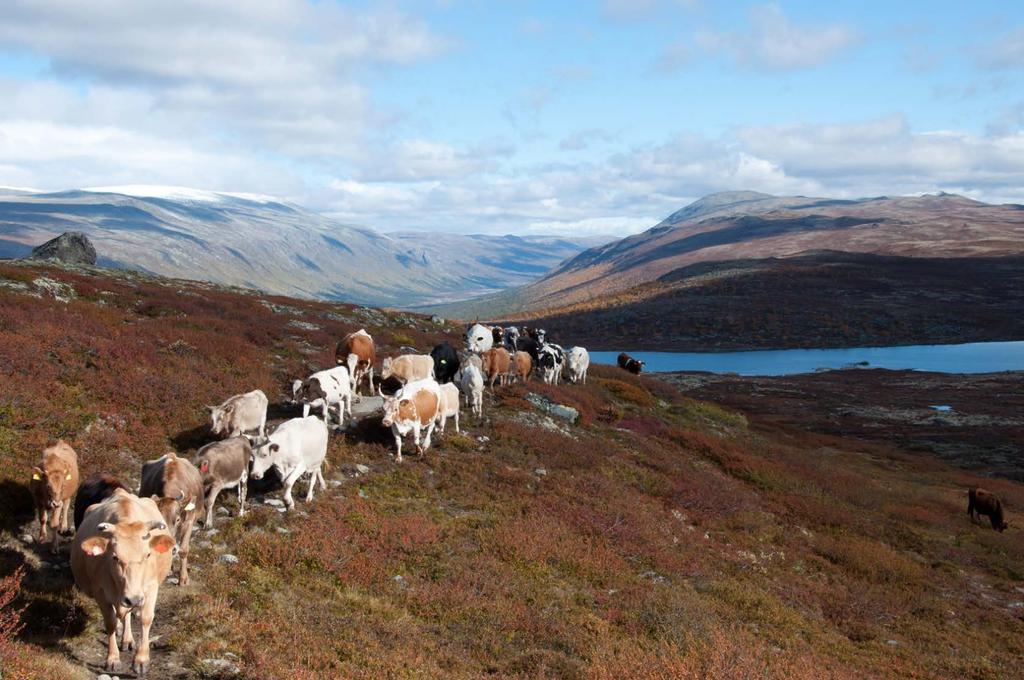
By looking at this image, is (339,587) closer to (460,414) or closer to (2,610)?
(2,610)

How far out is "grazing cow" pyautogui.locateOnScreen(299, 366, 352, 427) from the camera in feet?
58.3

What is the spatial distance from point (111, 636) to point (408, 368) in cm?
1568

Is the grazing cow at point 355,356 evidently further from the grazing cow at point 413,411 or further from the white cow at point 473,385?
the grazing cow at point 413,411

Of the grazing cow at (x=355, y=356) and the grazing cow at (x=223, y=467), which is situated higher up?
the grazing cow at (x=355, y=356)

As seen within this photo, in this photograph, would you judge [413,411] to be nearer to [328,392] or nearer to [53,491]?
[328,392]

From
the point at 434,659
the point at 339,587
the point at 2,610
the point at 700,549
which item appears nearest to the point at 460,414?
the point at 700,549

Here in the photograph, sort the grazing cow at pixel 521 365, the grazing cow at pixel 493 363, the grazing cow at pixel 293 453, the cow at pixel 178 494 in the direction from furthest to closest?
the grazing cow at pixel 521 365, the grazing cow at pixel 493 363, the grazing cow at pixel 293 453, the cow at pixel 178 494

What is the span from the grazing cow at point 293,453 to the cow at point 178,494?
1.85 m

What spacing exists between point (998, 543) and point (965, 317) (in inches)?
4829

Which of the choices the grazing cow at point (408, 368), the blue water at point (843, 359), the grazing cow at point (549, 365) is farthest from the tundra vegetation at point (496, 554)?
the blue water at point (843, 359)

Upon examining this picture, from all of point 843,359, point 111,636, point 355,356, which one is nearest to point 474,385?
point 355,356

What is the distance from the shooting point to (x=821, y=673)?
32.1 ft

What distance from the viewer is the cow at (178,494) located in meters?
9.45

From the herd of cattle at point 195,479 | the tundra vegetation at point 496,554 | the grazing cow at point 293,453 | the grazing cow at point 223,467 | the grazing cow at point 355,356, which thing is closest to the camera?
the herd of cattle at point 195,479
